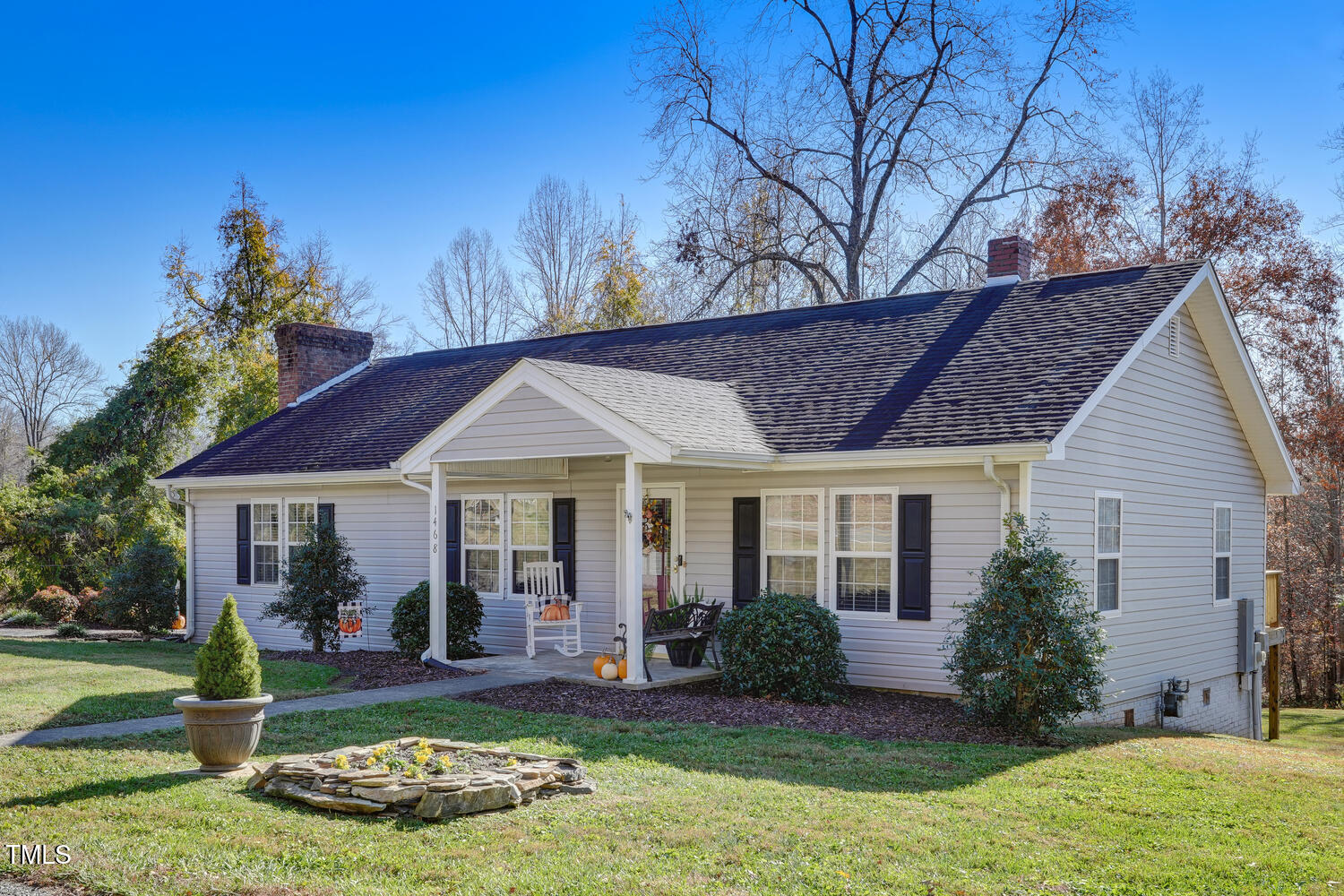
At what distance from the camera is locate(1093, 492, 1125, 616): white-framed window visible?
12.0 meters

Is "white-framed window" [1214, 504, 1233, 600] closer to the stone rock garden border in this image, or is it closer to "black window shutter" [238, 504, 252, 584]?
the stone rock garden border

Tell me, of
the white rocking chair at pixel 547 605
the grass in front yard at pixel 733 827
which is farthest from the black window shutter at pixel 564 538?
the grass in front yard at pixel 733 827

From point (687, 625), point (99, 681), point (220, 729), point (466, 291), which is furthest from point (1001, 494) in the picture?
point (466, 291)

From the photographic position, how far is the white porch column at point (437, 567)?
13133mm

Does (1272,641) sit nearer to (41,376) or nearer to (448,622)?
(448,622)

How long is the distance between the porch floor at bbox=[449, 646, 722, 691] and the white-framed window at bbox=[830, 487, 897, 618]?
1773mm

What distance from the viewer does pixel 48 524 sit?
2281 centimetres

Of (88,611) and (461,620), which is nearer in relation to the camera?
(461,620)

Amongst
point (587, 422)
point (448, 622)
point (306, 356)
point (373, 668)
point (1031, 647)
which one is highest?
point (306, 356)

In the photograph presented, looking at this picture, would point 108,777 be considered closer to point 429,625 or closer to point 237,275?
point 429,625

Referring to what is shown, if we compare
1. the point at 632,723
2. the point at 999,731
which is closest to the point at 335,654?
the point at 632,723

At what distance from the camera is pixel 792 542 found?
497 inches

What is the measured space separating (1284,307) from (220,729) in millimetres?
26779

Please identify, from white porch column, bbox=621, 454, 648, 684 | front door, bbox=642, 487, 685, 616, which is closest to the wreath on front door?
front door, bbox=642, 487, 685, 616
